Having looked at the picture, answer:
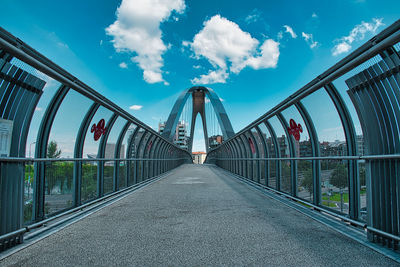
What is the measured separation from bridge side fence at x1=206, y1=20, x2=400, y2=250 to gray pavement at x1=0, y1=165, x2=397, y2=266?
0.46 m

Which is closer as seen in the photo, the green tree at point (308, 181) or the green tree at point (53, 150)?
the green tree at point (53, 150)

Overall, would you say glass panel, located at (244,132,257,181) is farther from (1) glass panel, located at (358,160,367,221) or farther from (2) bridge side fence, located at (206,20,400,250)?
(1) glass panel, located at (358,160,367,221)

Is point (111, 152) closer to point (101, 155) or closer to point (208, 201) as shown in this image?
point (101, 155)

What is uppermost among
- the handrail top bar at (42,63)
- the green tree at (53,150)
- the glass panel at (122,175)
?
the handrail top bar at (42,63)

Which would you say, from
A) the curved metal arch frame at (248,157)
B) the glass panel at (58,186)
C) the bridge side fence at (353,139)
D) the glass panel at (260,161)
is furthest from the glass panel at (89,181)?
the curved metal arch frame at (248,157)

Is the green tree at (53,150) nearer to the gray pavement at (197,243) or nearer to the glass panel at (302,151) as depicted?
the gray pavement at (197,243)

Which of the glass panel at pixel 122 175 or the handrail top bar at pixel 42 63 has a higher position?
the handrail top bar at pixel 42 63

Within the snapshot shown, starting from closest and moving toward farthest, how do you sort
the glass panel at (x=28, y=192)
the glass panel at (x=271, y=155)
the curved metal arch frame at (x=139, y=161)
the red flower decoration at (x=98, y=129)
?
the glass panel at (x=28, y=192) → the red flower decoration at (x=98, y=129) → the glass panel at (x=271, y=155) → the curved metal arch frame at (x=139, y=161)

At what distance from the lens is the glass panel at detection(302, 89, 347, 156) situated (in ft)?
10.7

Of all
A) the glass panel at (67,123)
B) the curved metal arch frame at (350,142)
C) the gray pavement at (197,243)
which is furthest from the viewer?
the glass panel at (67,123)

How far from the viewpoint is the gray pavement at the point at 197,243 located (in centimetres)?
193

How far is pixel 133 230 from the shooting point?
2732 mm

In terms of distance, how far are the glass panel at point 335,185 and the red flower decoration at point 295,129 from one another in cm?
92

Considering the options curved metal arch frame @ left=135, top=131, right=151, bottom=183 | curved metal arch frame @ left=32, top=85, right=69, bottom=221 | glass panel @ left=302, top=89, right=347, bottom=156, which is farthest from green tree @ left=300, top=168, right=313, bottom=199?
curved metal arch frame @ left=135, top=131, right=151, bottom=183
